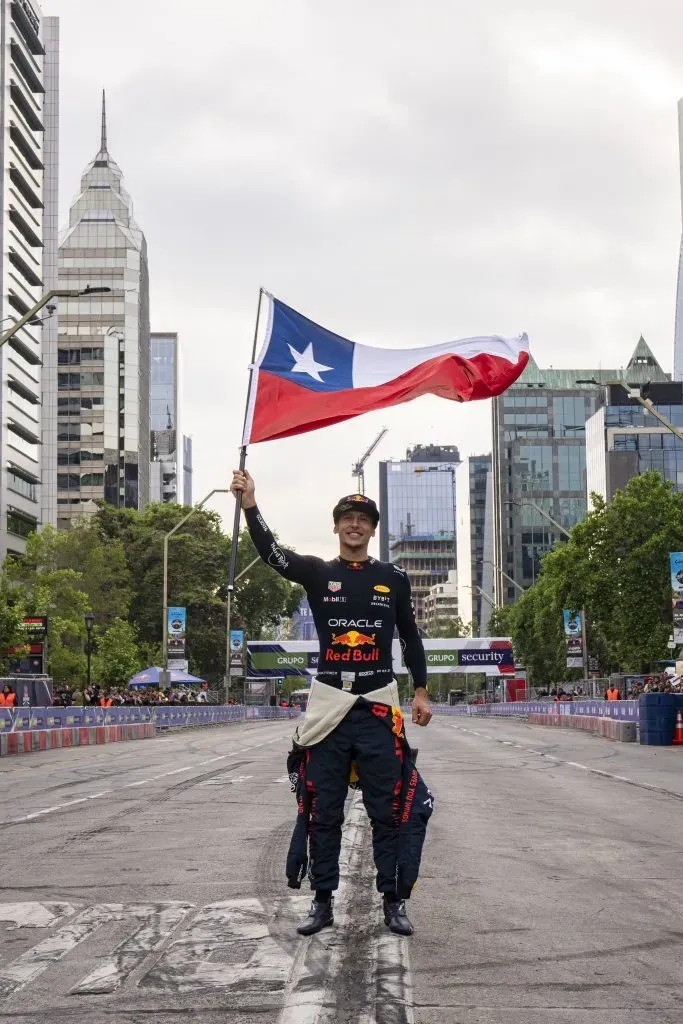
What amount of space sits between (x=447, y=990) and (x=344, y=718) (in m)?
1.61

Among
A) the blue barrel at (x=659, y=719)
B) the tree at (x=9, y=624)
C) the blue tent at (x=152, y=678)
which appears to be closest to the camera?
the blue barrel at (x=659, y=719)

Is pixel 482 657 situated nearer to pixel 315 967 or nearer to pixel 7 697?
pixel 7 697

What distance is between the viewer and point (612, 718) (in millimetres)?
45875

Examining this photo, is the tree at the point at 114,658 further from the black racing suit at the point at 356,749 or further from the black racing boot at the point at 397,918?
the black racing boot at the point at 397,918

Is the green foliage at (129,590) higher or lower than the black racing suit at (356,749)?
higher

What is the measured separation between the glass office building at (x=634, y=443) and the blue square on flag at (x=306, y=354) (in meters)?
118

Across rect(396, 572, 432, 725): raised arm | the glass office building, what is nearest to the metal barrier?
rect(396, 572, 432, 725): raised arm

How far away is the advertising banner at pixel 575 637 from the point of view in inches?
2463

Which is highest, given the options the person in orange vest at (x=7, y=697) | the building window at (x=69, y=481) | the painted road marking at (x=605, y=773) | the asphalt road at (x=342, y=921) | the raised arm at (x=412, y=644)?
the building window at (x=69, y=481)

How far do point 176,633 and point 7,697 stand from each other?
28441 mm

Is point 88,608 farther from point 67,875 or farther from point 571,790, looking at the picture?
point 67,875

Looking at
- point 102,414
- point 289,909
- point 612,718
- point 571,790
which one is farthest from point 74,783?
point 102,414

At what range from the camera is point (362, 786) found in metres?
7.00

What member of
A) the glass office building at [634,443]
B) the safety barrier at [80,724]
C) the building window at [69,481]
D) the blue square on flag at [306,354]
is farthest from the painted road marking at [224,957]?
the building window at [69,481]
